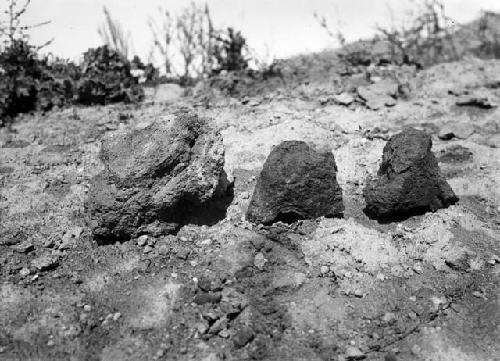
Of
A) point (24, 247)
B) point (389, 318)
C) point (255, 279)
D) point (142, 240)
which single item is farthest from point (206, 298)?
point (24, 247)

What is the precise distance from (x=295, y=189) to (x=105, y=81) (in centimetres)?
323

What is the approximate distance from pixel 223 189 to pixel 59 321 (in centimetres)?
142

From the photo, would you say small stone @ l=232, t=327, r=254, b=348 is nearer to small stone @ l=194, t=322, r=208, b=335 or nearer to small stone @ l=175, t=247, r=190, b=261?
small stone @ l=194, t=322, r=208, b=335

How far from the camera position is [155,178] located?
127 inches

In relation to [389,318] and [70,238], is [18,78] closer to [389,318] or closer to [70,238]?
[70,238]

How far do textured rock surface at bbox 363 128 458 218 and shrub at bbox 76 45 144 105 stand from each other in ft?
10.6

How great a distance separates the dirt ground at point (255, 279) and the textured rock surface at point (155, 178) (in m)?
0.14

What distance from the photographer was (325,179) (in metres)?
3.41

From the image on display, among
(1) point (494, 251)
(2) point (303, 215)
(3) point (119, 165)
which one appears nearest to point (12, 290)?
(3) point (119, 165)

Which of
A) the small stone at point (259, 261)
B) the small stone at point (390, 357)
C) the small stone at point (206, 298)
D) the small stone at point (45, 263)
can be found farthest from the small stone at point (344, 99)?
the small stone at point (45, 263)

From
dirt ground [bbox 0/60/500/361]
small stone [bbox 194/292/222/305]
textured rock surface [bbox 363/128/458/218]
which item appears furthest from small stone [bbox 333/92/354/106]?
small stone [bbox 194/292/222/305]

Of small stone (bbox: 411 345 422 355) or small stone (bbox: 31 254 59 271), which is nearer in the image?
small stone (bbox: 411 345 422 355)

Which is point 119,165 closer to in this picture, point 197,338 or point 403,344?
point 197,338

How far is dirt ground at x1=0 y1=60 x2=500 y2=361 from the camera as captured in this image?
2.67m
